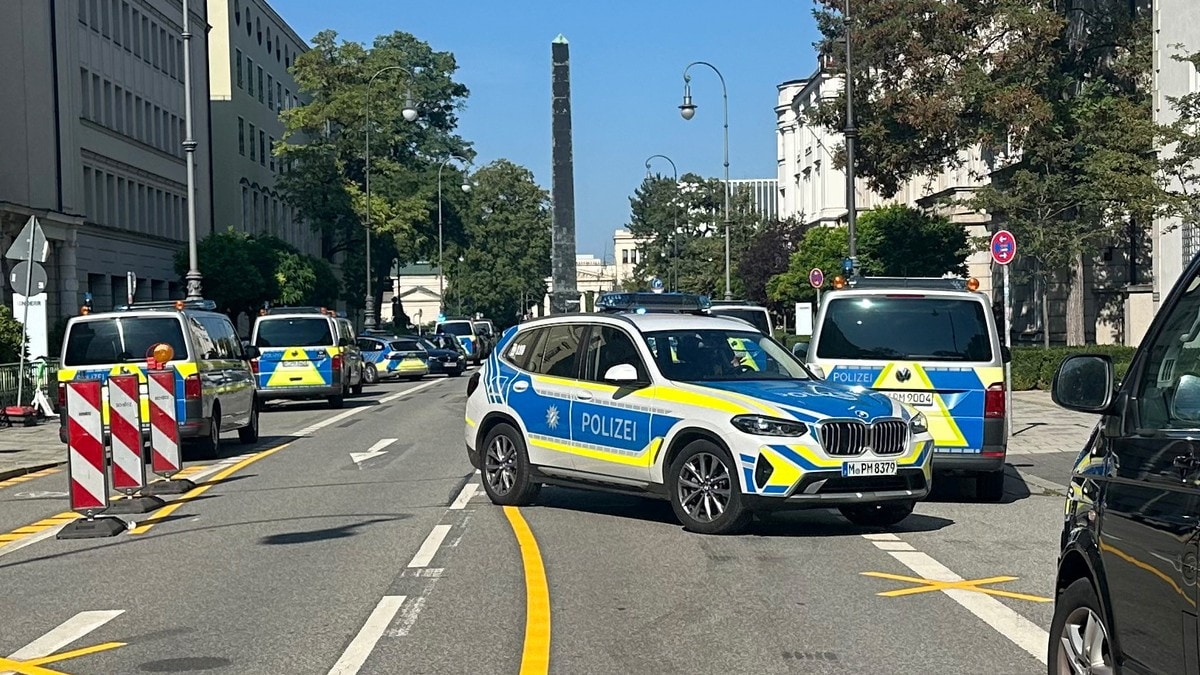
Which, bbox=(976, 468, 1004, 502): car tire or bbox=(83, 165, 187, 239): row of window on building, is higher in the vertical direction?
bbox=(83, 165, 187, 239): row of window on building

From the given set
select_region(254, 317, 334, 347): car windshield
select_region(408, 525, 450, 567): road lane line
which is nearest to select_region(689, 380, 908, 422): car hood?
select_region(408, 525, 450, 567): road lane line

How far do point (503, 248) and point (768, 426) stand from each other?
355 feet

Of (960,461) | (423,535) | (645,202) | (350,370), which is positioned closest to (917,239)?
(350,370)

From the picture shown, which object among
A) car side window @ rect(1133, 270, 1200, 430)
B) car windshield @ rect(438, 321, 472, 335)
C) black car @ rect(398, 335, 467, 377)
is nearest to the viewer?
car side window @ rect(1133, 270, 1200, 430)

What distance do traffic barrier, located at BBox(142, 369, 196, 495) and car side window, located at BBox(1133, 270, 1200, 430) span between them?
12.4 m

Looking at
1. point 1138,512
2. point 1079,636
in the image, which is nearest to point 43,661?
point 1079,636

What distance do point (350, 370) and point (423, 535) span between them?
967 inches

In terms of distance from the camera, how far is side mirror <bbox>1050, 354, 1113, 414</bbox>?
5051mm

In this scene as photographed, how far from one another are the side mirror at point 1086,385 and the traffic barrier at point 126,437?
34.4 feet

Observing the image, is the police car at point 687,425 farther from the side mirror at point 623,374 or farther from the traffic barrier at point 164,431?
the traffic barrier at point 164,431

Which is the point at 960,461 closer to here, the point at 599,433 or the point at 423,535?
the point at 599,433

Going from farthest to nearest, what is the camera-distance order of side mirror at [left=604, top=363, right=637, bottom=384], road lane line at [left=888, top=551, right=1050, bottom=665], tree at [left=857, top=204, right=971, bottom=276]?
tree at [left=857, top=204, right=971, bottom=276], side mirror at [left=604, top=363, right=637, bottom=384], road lane line at [left=888, top=551, right=1050, bottom=665]

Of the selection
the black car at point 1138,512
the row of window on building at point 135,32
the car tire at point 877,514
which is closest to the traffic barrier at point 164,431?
the car tire at point 877,514

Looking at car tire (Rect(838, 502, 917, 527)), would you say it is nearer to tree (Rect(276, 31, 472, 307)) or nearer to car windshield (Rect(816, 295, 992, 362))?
car windshield (Rect(816, 295, 992, 362))
